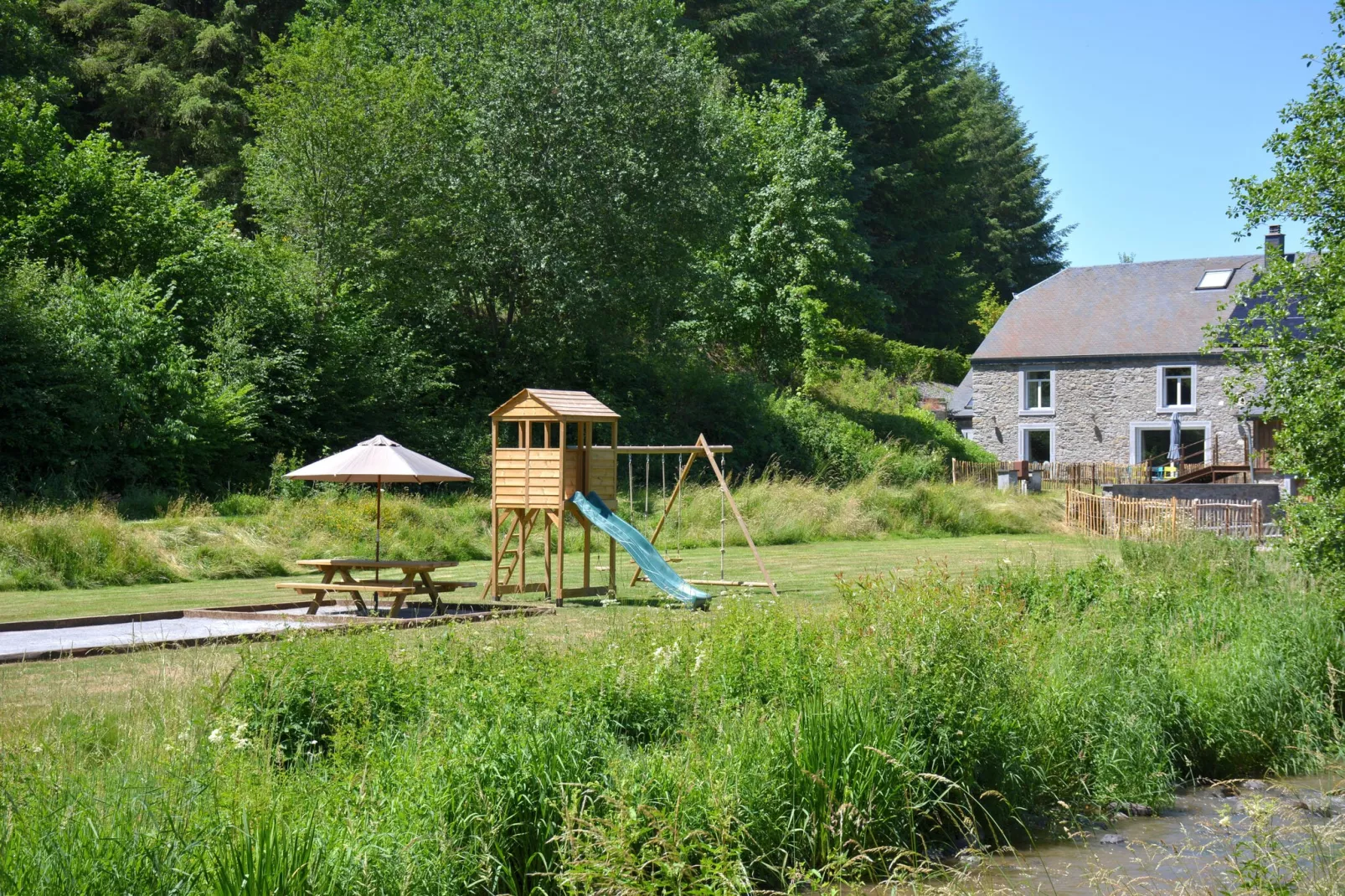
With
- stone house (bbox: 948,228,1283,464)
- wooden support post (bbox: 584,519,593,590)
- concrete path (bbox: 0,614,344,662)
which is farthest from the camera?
stone house (bbox: 948,228,1283,464)

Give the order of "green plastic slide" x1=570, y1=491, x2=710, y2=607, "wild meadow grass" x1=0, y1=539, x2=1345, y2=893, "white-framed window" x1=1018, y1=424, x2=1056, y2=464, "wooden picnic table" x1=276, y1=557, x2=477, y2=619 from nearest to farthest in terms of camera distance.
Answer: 1. "wild meadow grass" x1=0, y1=539, x2=1345, y2=893
2. "wooden picnic table" x1=276, y1=557, x2=477, y2=619
3. "green plastic slide" x1=570, y1=491, x2=710, y2=607
4. "white-framed window" x1=1018, y1=424, x2=1056, y2=464

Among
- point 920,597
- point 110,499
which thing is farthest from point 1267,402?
point 110,499

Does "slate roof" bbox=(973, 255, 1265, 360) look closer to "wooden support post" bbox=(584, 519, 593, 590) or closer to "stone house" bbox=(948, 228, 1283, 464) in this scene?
"stone house" bbox=(948, 228, 1283, 464)

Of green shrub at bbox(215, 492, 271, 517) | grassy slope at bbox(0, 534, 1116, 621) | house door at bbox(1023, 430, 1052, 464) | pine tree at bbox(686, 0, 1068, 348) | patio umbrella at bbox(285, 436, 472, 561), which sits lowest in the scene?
grassy slope at bbox(0, 534, 1116, 621)

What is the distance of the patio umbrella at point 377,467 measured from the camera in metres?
16.3

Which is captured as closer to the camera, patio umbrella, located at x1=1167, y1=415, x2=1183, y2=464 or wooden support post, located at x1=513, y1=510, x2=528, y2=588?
wooden support post, located at x1=513, y1=510, x2=528, y2=588

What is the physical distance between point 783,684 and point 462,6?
104 ft

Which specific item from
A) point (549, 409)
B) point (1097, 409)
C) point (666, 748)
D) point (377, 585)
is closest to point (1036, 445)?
point (1097, 409)

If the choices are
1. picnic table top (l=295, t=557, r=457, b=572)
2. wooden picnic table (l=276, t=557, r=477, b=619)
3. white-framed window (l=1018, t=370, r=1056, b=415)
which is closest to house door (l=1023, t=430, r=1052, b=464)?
white-framed window (l=1018, t=370, r=1056, b=415)

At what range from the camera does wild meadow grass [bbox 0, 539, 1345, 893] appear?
18.5 feet

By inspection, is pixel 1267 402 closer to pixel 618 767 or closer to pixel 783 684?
pixel 783 684

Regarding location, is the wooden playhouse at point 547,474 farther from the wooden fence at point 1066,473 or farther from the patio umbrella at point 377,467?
the wooden fence at point 1066,473

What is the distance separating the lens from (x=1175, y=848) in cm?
757

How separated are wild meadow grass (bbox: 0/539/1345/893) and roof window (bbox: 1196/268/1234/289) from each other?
3905cm
